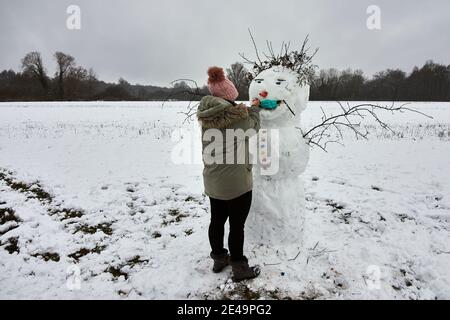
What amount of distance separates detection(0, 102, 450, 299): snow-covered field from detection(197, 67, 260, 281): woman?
54 cm

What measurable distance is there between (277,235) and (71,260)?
2409 millimetres

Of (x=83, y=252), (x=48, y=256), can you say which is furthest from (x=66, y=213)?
(x=83, y=252)

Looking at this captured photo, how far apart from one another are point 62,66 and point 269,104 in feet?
176

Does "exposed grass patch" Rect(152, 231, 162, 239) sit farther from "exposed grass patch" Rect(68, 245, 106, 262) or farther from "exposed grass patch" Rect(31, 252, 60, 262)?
"exposed grass patch" Rect(31, 252, 60, 262)

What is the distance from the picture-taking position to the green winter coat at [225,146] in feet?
8.37

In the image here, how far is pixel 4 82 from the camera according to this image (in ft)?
163

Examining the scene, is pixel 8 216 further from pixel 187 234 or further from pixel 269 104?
pixel 269 104

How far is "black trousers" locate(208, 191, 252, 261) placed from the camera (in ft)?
9.22

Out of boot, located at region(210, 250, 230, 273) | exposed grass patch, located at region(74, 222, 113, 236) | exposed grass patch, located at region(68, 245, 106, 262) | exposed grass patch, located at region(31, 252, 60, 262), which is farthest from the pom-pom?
exposed grass patch, located at region(31, 252, 60, 262)

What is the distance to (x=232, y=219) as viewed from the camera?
2.85m

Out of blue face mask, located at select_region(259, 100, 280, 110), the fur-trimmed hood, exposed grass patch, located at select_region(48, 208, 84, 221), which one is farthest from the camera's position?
exposed grass patch, located at select_region(48, 208, 84, 221)

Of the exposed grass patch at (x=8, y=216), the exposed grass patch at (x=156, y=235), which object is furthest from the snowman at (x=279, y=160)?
the exposed grass patch at (x=8, y=216)

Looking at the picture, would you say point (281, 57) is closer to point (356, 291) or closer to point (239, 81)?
point (239, 81)
